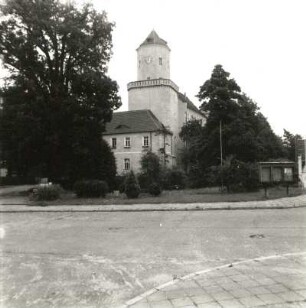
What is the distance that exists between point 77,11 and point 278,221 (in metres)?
26.0

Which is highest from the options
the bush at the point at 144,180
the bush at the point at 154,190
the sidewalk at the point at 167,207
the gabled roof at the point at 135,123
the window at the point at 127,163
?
the gabled roof at the point at 135,123

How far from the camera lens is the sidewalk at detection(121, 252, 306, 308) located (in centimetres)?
543

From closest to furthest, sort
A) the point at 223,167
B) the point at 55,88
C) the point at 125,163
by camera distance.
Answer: the point at 223,167 < the point at 55,88 < the point at 125,163

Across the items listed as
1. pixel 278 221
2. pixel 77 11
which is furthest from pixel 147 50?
pixel 278 221

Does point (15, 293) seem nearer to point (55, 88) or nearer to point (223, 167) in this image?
point (223, 167)

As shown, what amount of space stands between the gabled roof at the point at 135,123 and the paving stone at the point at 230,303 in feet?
173

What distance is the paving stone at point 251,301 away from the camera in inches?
208

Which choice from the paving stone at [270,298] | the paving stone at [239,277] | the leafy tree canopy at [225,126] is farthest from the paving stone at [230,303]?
the leafy tree canopy at [225,126]

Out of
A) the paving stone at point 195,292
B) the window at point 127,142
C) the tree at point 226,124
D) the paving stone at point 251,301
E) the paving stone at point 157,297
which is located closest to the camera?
the paving stone at point 251,301

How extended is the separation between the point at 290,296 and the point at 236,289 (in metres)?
0.78

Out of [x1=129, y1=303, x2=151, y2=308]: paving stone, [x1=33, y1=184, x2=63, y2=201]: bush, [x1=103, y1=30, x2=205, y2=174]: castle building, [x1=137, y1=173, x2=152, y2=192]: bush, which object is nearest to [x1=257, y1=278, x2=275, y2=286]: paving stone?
[x1=129, y1=303, x2=151, y2=308]: paving stone

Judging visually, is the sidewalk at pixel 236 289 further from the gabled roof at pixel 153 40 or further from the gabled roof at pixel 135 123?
the gabled roof at pixel 153 40

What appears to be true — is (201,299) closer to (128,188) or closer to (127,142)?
(128,188)

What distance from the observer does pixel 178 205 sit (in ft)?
68.4
